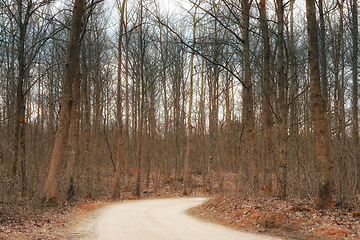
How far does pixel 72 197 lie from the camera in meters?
16.2

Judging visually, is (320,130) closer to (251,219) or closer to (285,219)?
(285,219)

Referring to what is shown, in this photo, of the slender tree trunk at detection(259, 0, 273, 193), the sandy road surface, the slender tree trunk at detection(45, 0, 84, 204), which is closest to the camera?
the sandy road surface

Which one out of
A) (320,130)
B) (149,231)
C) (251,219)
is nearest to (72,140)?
(149,231)

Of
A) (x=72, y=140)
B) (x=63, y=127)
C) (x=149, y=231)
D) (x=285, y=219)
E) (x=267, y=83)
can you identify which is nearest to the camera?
(x=149, y=231)

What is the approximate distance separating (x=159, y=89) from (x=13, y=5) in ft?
57.2

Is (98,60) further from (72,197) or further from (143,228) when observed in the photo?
(143,228)

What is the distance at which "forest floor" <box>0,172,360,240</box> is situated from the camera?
7148 millimetres

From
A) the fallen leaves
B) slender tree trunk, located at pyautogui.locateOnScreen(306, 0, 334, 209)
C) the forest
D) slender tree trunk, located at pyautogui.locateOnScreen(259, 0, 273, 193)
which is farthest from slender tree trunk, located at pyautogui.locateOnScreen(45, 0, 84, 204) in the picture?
slender tree trunk, located at pyautogui.locateOnScreen(306, 0, 334, 209)

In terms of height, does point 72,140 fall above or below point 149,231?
above

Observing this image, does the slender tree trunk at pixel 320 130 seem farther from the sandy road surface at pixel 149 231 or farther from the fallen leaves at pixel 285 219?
the sandy road surface at pixel 149 231

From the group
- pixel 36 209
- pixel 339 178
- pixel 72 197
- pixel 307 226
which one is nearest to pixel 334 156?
pixel 339 178

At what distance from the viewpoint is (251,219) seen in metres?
9.44

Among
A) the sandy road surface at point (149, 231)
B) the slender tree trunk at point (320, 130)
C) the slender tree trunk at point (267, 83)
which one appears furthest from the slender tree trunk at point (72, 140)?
the slender tree trunk at point (320, 130)

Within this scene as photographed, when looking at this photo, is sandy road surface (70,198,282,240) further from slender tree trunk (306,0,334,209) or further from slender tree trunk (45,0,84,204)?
slender tree trunk (306,0,334,209)
